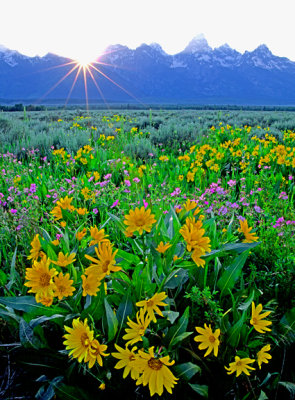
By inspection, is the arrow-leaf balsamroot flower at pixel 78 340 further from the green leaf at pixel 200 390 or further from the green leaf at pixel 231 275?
the green leaf at pixel 231 275

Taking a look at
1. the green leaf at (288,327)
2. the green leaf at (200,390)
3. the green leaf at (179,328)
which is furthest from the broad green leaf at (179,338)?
the green leaf at (288,327)

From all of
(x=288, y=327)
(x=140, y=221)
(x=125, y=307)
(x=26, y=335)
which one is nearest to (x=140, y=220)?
(x=140, y=221)

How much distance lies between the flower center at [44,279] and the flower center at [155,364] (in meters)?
0.47

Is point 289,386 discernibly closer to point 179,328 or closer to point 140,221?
point 179,328

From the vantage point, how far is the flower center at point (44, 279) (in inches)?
42.1

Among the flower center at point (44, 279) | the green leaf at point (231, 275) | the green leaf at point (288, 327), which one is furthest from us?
the green leaf at point (231, 275)

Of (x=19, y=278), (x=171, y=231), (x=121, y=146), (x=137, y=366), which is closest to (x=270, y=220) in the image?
(x=171, y=231)

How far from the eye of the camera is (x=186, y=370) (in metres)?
1.12

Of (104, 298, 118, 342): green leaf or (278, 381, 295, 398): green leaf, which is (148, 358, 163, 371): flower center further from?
(278, 381, 295, 398): green leaf

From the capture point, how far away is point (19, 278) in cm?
169

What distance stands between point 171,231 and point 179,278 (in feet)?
1.25

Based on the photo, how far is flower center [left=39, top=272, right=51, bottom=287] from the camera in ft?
3.51

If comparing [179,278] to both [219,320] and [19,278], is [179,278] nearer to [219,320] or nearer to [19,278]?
[219,320]

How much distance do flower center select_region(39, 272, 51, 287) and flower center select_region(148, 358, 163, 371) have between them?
47 centimetres
